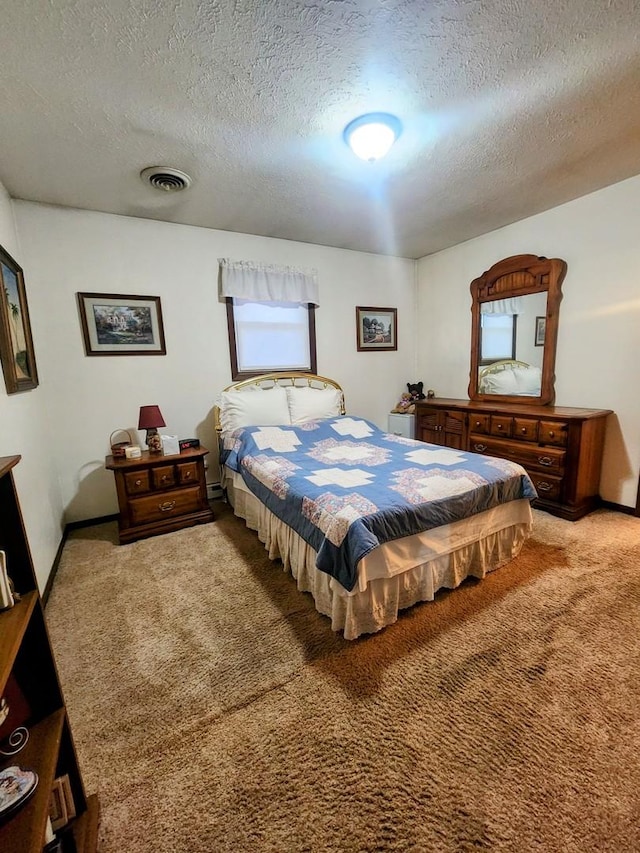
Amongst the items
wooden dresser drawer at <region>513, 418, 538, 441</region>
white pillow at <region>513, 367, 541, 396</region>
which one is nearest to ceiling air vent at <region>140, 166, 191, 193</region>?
wooden dresser drawer at <region>513, 418, 538, 441</region>

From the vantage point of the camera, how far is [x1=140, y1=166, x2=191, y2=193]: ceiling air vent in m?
2.37

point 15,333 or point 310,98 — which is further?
point 15,333

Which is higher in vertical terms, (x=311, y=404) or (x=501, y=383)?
(x=501, y=383)

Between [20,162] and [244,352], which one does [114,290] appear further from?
[244,352]

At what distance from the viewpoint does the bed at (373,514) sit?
5.57ft

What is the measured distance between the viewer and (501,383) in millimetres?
3832

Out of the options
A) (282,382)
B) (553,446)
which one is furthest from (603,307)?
(282,382)

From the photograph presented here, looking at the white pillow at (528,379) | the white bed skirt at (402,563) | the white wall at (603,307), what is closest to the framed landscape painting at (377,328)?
the white wall at (603,307)

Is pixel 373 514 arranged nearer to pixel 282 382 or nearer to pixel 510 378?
pixel 282 382

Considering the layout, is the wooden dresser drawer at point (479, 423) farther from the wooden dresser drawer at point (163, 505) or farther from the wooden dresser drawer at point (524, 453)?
the wooden dresser drawer at point (163, 505)

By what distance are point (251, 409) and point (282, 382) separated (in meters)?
0.67

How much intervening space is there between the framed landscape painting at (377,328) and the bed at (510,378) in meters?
1.17

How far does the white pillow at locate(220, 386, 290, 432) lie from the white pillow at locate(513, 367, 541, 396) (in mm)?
2383

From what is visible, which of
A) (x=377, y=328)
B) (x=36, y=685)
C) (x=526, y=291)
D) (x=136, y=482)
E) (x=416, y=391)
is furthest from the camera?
(x=416, y=391)
